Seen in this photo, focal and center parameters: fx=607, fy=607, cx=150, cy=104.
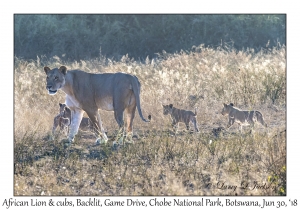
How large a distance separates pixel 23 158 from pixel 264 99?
526 centimetres

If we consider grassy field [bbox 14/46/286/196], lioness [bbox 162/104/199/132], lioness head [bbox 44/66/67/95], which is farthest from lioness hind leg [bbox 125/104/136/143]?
lioness [bbox 162/104/199/132]

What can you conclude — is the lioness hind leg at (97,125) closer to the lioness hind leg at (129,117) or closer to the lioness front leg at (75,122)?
the lioness front leg at (75,122)

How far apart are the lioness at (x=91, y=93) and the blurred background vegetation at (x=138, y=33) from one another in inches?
673

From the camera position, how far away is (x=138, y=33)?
28031 mm

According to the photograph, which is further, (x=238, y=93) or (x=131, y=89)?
(x=238, y=93)

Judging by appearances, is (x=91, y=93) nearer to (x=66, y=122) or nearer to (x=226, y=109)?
(x=66, y=122)

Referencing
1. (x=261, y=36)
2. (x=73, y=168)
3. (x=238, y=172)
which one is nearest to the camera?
(x=238, y=172)

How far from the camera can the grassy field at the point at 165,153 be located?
22.2 feet

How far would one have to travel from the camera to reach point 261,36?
27812 millimetres

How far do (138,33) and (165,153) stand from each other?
2051 centimetres

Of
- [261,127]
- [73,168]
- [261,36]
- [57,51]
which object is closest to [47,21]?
[57,51]

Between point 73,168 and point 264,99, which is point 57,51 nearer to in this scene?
point 264,99

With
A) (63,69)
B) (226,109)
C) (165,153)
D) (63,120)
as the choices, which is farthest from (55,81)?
(226,109)

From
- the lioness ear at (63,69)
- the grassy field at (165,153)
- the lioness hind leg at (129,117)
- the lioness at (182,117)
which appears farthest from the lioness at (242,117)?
the lioness ear at (63,69)
